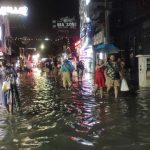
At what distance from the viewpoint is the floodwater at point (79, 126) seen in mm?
9617

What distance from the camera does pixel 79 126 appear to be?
39.1 feet

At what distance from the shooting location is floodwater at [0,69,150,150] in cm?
962

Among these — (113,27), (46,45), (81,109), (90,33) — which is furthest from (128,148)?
(46,45)

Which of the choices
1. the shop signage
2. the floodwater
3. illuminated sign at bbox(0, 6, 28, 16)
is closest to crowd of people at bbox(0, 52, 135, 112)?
the floodwater

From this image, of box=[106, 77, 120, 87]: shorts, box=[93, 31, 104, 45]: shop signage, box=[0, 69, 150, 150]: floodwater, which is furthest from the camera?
box=[93, 31, 104, 45]: shop signage

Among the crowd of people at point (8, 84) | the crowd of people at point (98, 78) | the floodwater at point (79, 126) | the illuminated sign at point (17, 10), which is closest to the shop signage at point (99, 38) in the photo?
the crowd of people at point (98, 78)

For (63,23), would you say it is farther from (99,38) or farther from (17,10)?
(99,38)

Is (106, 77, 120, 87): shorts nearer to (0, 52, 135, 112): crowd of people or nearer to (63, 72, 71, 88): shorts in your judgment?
(0, 52, 135, 112): crowd of people

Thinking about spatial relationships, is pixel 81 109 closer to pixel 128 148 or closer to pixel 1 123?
pixel 1 123

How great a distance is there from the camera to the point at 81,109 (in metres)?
15.6

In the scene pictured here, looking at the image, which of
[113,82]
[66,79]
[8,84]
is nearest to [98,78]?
[113,82]

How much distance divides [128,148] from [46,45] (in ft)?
363

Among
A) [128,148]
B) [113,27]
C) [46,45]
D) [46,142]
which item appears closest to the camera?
[128,148]

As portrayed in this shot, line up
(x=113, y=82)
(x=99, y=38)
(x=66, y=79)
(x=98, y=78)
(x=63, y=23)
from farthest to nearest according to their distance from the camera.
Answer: (x=63, y=23)
(x=99, y=38)
(x=66, y=79)
(x=98, y=78)
(x=113, y=82)
